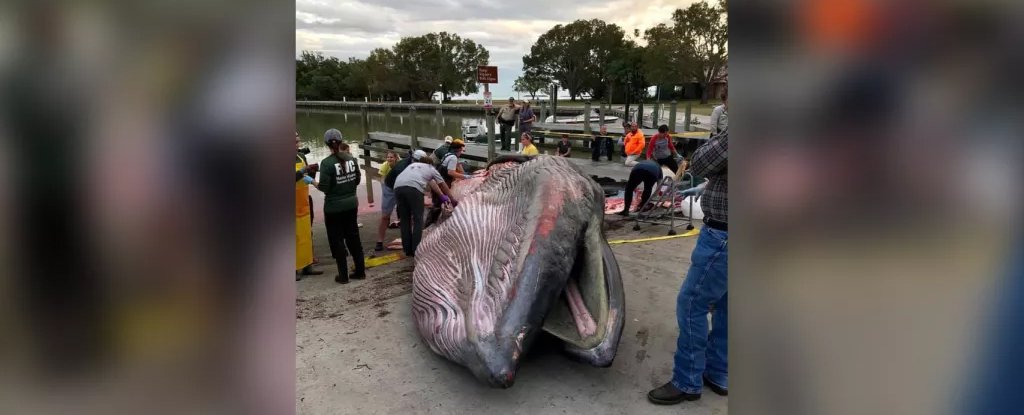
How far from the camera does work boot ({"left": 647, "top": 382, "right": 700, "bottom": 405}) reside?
12.7 ft

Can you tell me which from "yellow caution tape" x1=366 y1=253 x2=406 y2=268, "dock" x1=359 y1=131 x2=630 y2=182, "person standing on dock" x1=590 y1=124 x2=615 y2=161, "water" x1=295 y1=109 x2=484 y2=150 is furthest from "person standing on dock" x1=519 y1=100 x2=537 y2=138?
"yellow caution tape" x1=366 y1=253 x2=406 y2=268

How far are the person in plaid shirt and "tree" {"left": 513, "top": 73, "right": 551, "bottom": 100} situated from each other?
89.1 metres

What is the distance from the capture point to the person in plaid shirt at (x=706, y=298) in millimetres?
3449

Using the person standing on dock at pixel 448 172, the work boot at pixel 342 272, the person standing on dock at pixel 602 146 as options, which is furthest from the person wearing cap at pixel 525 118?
the work boot at pixel 342 272

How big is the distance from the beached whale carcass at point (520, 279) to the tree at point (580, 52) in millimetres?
78387

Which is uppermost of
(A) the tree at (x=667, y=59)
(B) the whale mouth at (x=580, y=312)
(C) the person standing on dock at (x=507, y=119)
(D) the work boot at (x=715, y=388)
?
(A) the tree at (x=667, y=59)

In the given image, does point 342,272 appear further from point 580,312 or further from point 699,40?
point 699,40

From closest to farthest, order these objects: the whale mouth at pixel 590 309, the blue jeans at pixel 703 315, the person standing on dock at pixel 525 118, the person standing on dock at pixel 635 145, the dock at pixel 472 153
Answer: the blue jeans at pixel 703 315 → the whale mouth at pixel 590 309 → the dock at pixel 472 153 → the person standing on dock at pixel 635 145 → the person standing on dock at pixel 525 118

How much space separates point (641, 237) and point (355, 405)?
5.85 meters

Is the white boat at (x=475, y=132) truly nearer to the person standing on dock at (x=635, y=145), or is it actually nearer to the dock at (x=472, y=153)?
the dock at (x=472, y=153)

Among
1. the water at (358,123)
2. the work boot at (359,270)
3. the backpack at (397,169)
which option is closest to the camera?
the work boot at (359,270)
